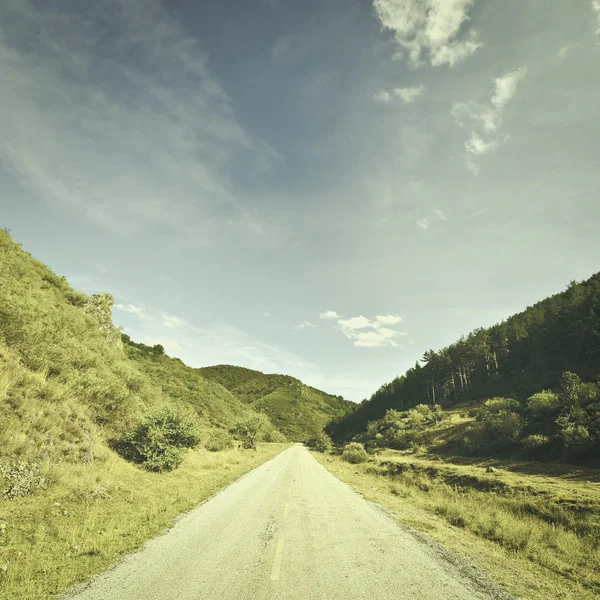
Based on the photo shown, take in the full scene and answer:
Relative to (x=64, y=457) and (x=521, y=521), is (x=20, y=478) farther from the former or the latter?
(x=521, y=521)

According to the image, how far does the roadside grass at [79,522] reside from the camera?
503cm

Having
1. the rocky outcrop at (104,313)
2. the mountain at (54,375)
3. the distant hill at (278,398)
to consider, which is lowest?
the distant hill at (278,398)

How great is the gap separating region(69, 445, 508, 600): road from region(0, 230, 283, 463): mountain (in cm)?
550

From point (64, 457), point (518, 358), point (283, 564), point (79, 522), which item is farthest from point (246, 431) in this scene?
point (518, 358)

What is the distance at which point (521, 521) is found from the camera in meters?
10.9

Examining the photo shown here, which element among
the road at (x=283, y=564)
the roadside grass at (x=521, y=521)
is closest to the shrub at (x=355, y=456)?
the roadside grass at (x=521, y=521)

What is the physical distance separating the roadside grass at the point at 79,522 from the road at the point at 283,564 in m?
0.55

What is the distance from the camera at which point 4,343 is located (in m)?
11.9

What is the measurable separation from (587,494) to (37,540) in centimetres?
2084

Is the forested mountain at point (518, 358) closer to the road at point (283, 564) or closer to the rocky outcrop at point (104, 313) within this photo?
the road at point (283, 564)

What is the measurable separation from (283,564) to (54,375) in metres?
13.0

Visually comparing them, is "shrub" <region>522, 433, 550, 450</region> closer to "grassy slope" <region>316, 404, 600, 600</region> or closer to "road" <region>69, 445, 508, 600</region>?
"grassy slope" <region>316, 404, 600, 600</region>

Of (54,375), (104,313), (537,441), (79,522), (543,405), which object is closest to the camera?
(79,522)

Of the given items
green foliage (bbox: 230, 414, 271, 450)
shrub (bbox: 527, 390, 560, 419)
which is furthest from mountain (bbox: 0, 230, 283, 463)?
shrub (bbox: 527, 390, 560, 419)
